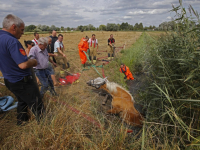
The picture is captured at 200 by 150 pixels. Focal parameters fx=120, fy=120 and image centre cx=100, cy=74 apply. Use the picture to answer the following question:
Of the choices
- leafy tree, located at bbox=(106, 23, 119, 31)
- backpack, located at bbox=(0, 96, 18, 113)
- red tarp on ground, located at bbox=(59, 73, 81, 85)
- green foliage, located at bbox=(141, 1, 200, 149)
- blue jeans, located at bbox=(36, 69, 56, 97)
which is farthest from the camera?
leafy tree, located at bbox=(106, 23, 119, 31)

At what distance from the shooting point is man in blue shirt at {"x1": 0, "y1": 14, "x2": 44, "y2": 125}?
195 centimetres

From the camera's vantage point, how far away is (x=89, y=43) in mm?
8070

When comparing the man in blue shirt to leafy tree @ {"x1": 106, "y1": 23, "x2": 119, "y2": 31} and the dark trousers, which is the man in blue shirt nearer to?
the dark trousers

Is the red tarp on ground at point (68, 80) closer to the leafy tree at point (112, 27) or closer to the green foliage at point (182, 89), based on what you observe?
the green foliage at point (182, 89)

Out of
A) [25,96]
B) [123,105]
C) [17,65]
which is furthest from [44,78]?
[123,105]

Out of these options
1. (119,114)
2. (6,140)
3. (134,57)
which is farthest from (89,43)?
(6,140)

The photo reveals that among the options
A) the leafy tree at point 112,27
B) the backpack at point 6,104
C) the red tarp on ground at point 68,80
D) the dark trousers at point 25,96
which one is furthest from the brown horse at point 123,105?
the leafy tree at point 112,27

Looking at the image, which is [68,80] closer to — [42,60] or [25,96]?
[42,60]

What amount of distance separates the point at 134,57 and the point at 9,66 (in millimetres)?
6502

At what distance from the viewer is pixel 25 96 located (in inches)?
91.4

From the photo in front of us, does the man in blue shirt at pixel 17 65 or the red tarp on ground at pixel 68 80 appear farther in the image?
the red tarp on ground at pixel 68 80

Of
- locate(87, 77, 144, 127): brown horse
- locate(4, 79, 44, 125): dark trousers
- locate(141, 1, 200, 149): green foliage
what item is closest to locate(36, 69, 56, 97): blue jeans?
locate(4, 79, 44, 125): dark trousers

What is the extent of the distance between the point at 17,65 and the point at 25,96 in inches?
24.2

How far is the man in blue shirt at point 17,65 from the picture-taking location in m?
1.95
